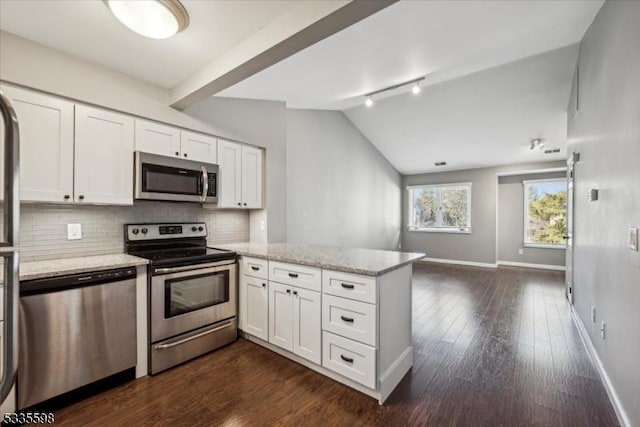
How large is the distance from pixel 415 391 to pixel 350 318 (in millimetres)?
695

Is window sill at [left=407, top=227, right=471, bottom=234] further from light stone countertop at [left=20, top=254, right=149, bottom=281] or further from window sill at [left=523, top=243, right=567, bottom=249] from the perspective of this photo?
light stone countertop at [left=20, top=254, right=149, bottom=281]

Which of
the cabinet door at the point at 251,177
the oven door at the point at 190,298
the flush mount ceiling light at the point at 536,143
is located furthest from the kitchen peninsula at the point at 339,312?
the flush mount ceiling light at the point at 536,143

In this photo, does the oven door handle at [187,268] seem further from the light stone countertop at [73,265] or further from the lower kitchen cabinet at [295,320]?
the lower kitchen cabinet at [295,320]

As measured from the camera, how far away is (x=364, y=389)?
6.23 feet

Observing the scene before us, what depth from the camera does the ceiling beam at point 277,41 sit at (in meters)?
1.47

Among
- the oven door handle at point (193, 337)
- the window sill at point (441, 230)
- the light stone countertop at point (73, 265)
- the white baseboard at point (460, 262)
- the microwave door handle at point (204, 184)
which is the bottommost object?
the white baseboard at point (460, 262)

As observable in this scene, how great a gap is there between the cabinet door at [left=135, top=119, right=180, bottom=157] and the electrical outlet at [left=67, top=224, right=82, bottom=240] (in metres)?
0.77

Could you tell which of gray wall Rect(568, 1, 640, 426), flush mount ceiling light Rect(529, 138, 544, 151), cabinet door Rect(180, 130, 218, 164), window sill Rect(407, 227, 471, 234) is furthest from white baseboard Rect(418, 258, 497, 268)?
cabinet door Rect(180, 130, 218, 164)

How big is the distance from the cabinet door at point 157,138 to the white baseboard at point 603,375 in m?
3.66

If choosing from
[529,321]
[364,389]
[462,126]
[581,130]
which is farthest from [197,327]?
[462,126]

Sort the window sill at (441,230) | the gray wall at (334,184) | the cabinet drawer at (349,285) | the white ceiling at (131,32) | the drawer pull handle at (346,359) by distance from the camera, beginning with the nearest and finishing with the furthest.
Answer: the white ceiling at (131,32) → the cabinet drawer at (349,285) → the drawer pull handle at (346,359) → the gray wall at (334,184) → the window sill at (441,230)

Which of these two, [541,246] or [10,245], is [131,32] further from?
[541,246]

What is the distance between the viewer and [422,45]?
8.32 ft

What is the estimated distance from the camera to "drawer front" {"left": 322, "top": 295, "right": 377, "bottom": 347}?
1.81 meters
